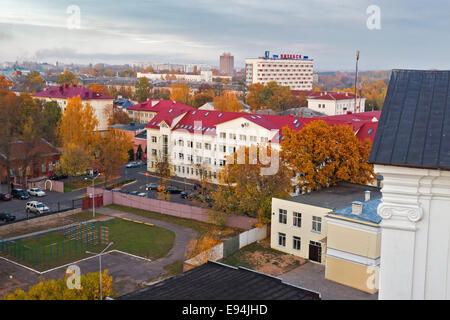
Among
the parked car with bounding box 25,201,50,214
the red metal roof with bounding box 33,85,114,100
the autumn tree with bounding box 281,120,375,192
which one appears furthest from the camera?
the red metal roof with bounding box 33,85,114,100

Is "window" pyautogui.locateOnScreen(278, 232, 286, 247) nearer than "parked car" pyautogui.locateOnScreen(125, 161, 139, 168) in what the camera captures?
Yes

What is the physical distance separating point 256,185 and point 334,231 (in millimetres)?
8504

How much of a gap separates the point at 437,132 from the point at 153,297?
9763 millimetres

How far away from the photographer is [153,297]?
47.2 feet

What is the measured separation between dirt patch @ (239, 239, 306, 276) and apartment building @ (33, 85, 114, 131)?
49473mm

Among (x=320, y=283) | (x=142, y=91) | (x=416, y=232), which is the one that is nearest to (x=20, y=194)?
(x=320, y=283)

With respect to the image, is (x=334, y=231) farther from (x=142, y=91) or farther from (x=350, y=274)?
(x=142, y=91)

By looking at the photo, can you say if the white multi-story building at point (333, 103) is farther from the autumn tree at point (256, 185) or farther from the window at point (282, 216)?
the window at point (282, 216)

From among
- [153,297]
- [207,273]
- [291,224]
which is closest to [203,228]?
[291,224]

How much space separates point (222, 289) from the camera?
14945 mm

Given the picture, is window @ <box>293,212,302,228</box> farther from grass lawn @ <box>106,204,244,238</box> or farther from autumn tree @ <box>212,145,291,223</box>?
grass lawn @ <box>106,204,244,238</box>

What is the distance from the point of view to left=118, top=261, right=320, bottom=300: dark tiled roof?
14.4m

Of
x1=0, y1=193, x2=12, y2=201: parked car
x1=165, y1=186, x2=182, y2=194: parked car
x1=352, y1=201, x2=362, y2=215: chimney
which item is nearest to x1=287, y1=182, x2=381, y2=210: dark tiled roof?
x1=352, y1=201, x2=362, y2=215: chimney
